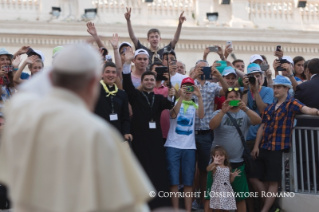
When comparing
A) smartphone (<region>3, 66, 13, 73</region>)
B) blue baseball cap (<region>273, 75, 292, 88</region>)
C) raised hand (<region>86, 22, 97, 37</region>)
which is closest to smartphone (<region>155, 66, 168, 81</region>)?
raised hand (<region>86, 22, 97, 37</region>)

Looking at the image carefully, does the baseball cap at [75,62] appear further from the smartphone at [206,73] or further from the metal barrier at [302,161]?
the smartphone at [206,73]

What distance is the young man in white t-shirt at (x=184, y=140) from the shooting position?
9.01 m

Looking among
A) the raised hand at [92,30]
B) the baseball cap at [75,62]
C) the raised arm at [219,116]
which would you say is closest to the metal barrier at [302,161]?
the raised arm at [219,116]

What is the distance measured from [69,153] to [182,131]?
20.1 feet

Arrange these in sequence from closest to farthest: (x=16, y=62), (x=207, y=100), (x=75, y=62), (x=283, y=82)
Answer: (x=75, y=62) < (x=283, y=82) < (x=207, y=100) < (x=16, y=62)

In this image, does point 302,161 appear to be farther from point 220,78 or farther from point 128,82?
point 128,82

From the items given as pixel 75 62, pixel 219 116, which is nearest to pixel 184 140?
pixel 219 116

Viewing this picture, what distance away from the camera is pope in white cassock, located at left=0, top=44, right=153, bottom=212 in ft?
10.4

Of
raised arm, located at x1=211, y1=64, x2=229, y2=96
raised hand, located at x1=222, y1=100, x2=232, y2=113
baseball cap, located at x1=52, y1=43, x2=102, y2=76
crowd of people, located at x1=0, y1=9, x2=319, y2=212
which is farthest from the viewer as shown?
raised arm, located at x1=211, y1=64, x2=229, y2=96

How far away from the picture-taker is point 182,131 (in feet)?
30.3

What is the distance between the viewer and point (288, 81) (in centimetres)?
945

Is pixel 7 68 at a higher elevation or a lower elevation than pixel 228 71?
higher

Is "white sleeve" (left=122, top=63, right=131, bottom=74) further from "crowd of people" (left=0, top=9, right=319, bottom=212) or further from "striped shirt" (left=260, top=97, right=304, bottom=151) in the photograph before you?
"striped shirt" (left=260, top=97, right=304, bottom=151)

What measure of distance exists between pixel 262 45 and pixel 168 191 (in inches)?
366
